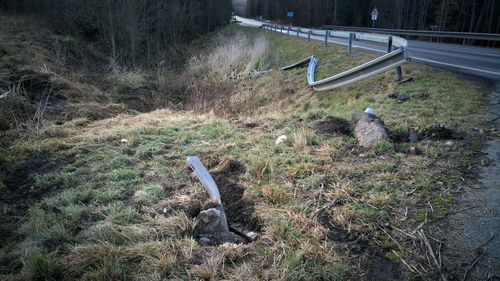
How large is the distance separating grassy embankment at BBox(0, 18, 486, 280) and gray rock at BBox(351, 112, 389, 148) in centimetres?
13

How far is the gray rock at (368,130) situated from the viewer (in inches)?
163

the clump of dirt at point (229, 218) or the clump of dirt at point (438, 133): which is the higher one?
the clump of dirt at point (438, 133)

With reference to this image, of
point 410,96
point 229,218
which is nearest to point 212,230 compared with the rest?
point 229,218

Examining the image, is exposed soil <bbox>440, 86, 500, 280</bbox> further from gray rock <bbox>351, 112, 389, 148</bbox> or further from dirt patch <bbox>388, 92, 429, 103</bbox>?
dirt patch <bbox>388, 92, 429, 103</bbox>

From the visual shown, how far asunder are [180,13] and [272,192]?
83.4 ft

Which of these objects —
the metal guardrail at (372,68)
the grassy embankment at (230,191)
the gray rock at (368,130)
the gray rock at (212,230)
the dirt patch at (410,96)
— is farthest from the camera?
the metal guardrail at (372,68)

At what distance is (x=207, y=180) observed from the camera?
11.2ft

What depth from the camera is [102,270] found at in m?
2.26

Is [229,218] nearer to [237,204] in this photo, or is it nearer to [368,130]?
[237,204]

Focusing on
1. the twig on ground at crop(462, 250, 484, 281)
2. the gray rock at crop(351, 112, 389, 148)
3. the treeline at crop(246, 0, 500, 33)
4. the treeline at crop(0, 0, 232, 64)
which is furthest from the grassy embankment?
the treeline at crop(246, 0, 500, 33)

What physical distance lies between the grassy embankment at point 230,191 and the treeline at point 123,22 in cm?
1084

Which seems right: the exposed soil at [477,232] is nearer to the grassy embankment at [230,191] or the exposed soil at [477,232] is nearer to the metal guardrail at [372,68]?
the grassy embankment at [230,191]

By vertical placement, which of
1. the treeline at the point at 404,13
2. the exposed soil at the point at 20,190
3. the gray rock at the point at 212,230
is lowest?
the exposed soil at the point at 20,190

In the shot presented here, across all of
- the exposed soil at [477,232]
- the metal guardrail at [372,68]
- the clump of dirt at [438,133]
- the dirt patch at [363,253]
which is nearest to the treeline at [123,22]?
the metal guardrail at [372,68]
